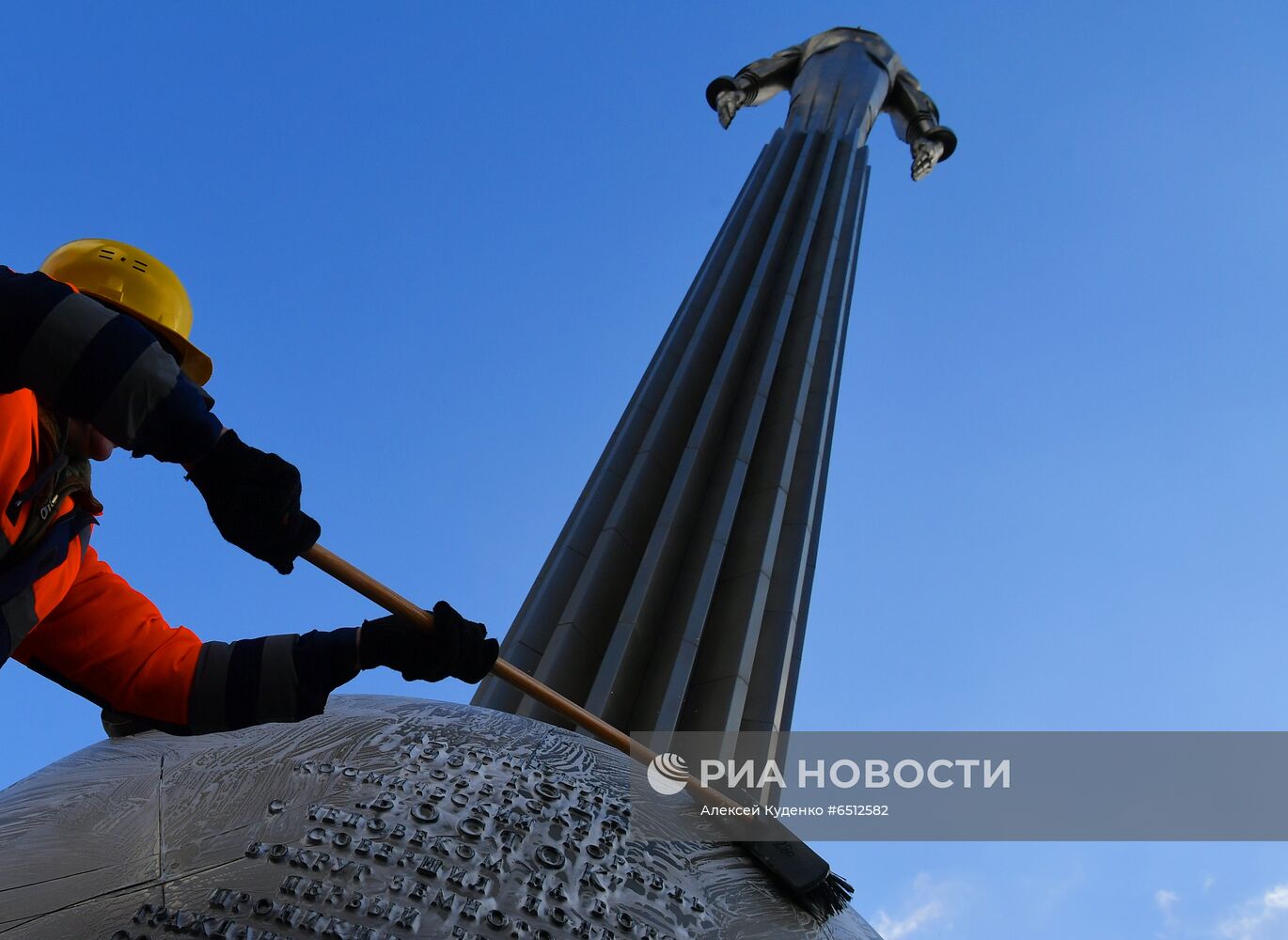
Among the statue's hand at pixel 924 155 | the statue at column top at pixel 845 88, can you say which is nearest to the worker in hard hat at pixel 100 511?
the statue at column top at pixel 845 88

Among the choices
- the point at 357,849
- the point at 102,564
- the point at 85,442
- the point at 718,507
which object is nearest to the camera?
the point at 357,849

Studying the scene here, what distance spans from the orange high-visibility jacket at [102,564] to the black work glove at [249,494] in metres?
0.11

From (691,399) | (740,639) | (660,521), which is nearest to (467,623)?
(740,639)

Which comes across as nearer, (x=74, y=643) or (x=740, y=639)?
(x=74, y=643)

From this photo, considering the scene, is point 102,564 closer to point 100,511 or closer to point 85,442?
point 100,511

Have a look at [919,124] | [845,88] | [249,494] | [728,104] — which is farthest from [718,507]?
[919,124]

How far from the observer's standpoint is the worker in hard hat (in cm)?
238

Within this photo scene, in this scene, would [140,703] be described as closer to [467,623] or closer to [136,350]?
[467,623]

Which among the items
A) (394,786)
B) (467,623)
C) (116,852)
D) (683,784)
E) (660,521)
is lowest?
(116,852)

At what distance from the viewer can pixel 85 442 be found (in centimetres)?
277

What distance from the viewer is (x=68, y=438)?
2.74m

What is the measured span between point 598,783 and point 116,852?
1118 millimetres

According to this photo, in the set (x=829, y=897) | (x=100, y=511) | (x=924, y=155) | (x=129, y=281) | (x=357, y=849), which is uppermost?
(x=924, y=155)

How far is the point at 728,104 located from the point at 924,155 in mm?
3231
